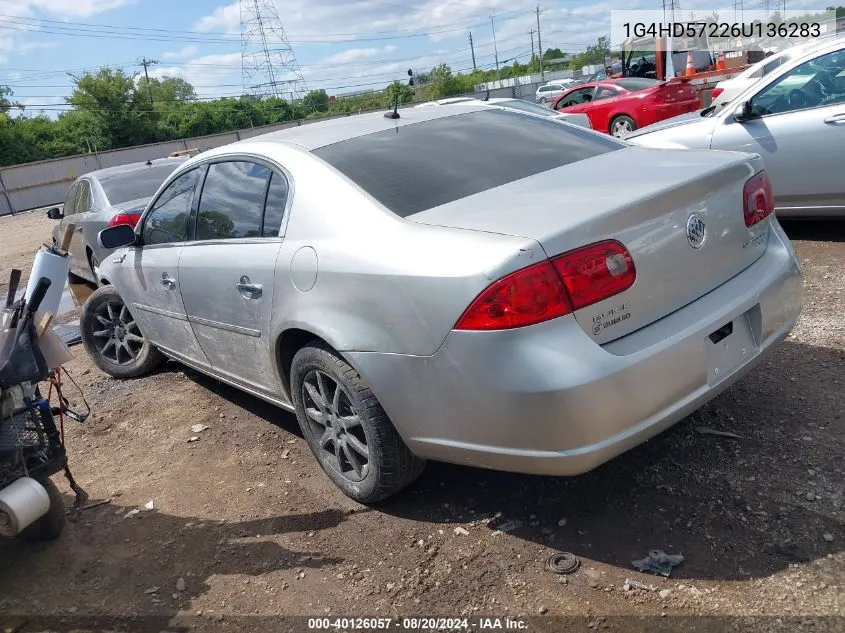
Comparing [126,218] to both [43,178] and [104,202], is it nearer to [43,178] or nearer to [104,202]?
[104,202]

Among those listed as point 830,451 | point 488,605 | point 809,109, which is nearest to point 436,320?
point 488,605

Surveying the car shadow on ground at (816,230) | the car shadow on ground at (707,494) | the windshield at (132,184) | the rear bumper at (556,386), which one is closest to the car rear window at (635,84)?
the car shadow on ground at (816,230)

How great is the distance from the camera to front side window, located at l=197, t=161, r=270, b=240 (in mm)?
3572

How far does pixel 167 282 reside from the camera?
4.27 metres

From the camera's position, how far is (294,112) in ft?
210

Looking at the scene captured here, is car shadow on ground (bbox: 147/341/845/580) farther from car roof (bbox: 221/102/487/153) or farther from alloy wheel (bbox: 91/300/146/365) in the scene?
alloy wheel (bbox: 91/300/146/365)

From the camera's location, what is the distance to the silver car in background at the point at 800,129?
5.68 m

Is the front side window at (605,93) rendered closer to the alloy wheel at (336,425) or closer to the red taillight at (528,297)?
the alloy wheel at (336,425)

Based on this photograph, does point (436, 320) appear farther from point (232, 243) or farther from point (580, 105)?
point (580, 105)

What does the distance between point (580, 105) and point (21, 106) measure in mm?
56573

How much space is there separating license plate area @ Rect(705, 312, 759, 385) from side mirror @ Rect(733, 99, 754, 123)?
13.2 feet

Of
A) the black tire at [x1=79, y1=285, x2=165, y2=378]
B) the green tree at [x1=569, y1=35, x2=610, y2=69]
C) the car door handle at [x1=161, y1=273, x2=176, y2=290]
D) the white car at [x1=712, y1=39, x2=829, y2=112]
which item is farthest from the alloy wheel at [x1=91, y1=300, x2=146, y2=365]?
the green tree at [x1=569, y1=35, x2=610, y2=69]

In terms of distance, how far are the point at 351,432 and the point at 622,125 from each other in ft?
41.9

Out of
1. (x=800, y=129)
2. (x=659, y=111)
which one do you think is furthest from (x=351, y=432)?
(x=659, y=111)
